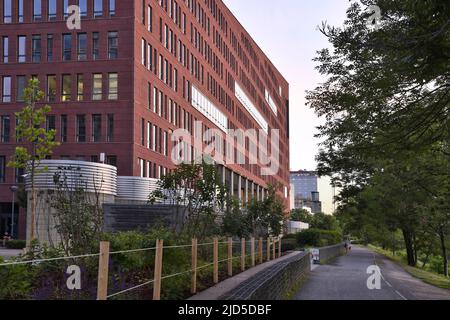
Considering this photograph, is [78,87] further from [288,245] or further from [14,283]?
[14,283]

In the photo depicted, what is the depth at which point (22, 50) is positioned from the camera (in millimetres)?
52500

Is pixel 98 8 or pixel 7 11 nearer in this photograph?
pixel 98 8

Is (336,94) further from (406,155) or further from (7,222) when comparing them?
(7,222)

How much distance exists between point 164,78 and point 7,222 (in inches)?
782

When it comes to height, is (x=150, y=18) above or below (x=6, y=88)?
above

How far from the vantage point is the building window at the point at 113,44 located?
49.9m

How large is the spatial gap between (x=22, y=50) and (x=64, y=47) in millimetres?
4259

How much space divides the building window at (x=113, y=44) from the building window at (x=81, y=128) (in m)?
5.76

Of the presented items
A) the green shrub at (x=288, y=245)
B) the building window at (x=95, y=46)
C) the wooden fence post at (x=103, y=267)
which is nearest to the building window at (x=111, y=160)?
the building window at (x=95, y=46)

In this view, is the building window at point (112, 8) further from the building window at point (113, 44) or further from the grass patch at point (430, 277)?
the grass patch at point (430, 277)

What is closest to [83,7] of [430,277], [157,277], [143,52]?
[143,52]

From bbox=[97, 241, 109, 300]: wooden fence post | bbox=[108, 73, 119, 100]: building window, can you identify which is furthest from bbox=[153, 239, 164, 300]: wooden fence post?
bbox=[108, 73, 119, 100]: building window

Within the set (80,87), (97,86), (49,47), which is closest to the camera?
(97,86)
